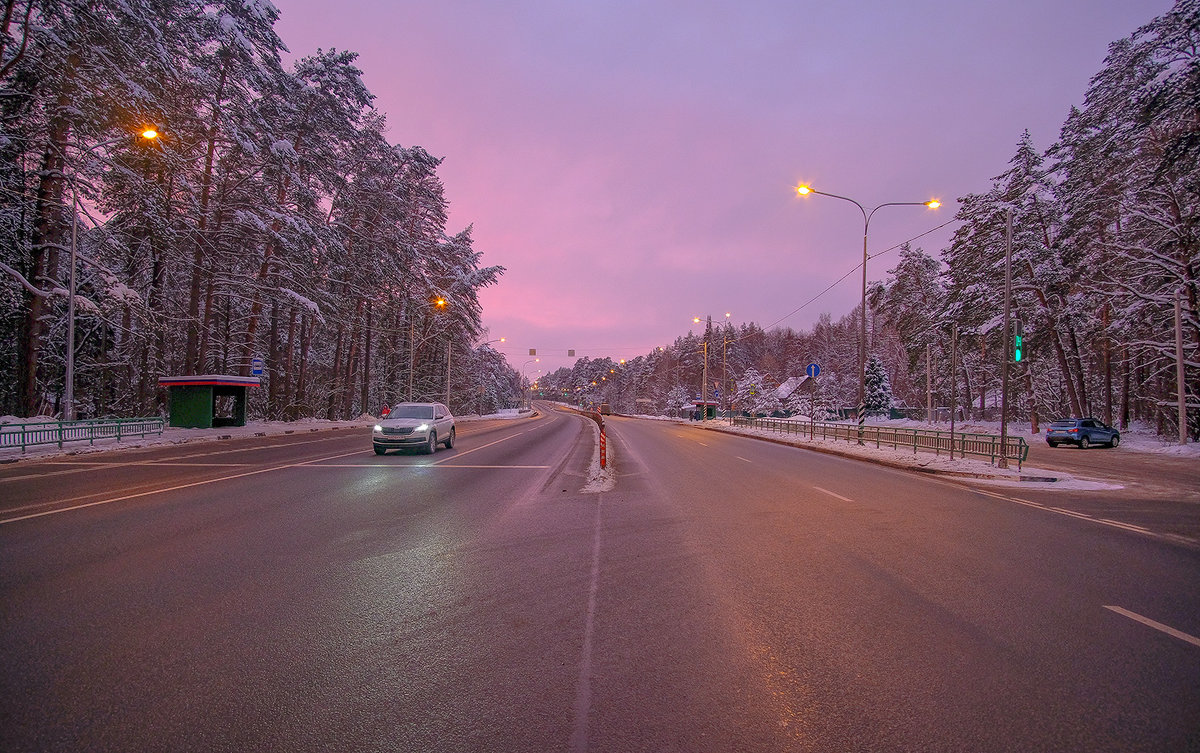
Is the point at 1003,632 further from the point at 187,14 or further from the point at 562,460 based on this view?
the point at 187,14

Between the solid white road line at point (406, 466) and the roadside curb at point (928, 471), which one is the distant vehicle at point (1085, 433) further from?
the solid white road line at point (406, 466)

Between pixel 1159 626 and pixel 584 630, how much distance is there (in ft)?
15.5

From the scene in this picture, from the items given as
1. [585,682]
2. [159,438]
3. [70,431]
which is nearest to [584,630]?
[585,682]

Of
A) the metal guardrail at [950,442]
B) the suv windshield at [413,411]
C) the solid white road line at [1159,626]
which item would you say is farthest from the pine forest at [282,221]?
the solid white road line at [1159,626]

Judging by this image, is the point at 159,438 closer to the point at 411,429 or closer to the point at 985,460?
the point at 411,429

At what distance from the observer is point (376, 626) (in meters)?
4.49

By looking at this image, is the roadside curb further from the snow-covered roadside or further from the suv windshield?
the snow-covered roadside

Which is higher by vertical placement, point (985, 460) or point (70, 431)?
point (985, 460)

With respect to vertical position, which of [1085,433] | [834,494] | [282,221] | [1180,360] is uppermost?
[282,221]

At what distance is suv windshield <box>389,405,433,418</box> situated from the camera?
19516 millimetres

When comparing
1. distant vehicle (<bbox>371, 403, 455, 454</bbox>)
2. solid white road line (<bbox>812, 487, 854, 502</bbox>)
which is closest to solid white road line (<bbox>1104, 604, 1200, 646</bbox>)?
solid white road line (<bbox>812, 487, 854, 502</bbox>)

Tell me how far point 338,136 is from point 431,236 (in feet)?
56.5

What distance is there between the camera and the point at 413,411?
19.8 meters

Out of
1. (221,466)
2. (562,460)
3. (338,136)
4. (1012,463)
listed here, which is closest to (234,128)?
(338,136)
